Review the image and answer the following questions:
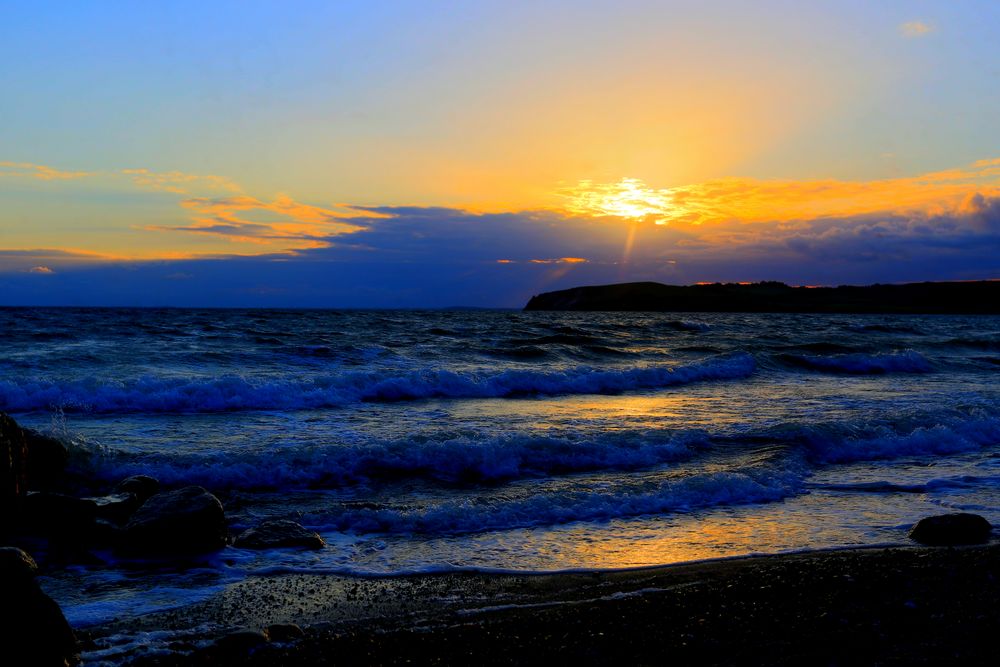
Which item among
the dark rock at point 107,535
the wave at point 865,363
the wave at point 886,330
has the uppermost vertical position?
the wave at point 886,330

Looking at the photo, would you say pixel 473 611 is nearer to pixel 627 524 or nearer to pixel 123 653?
pixel 123 653

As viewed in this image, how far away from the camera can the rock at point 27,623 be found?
4.41m

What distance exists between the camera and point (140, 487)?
9.02 m

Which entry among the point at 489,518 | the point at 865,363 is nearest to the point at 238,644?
the point at 489,518

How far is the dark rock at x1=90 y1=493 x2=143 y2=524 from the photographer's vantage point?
26.0 ft

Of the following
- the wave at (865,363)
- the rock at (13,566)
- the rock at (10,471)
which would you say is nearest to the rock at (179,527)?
the rock at (10,471)

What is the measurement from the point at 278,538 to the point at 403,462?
11.8 feet

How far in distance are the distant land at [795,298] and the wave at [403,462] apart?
291 feet

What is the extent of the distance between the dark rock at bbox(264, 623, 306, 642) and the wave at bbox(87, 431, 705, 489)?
480 cm

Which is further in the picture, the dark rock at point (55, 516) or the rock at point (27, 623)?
the dark rock at point (55, 516)

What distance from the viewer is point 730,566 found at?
669cm

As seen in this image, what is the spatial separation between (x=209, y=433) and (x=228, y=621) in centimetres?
840

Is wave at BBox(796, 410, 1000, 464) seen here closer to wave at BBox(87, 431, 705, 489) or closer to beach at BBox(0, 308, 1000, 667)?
beach at BBox(0, 308, 1000, 667)

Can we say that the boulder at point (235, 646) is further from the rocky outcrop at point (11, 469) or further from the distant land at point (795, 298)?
the distant land at point (795, 298)
